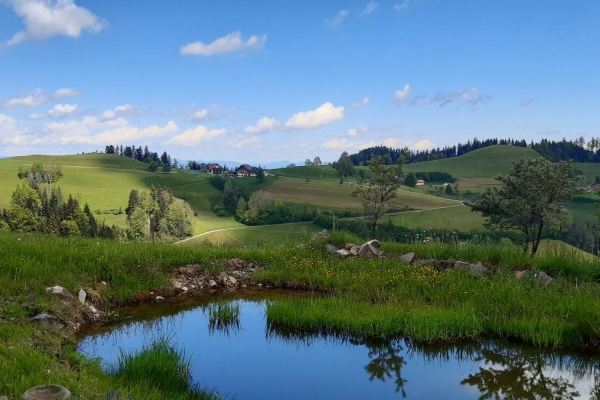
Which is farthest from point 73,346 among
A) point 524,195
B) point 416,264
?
point 524,195

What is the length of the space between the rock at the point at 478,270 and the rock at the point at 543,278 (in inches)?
61.5

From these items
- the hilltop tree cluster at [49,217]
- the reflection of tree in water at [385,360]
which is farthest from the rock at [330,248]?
the hilltop tree cluster at [49,217]

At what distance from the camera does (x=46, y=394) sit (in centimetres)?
442

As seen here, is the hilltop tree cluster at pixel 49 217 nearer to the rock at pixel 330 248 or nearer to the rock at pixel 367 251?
the rock at pixel 330 248

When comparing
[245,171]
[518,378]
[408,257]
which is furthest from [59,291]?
[245,171]

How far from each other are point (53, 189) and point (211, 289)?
420 ft

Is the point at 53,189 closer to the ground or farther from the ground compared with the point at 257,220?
farther from the ground

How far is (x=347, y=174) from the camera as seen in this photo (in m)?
161

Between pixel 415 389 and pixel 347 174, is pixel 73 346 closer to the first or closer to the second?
pixel 415 389

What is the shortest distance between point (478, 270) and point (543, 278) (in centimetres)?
190

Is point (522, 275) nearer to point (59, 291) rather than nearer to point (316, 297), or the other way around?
point (316, 297)

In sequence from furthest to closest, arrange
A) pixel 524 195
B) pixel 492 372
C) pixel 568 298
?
pixel 524 195 → pixel 568 298 → pixel 492 372

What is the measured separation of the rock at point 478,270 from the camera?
14.2m

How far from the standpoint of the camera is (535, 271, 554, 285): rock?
13.1m
